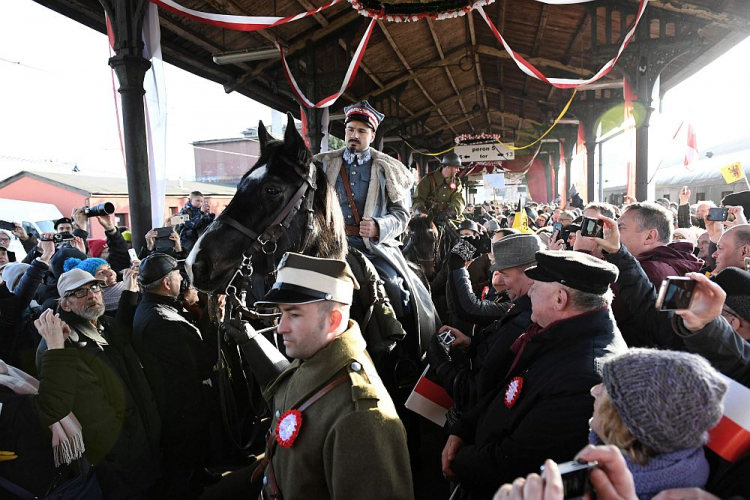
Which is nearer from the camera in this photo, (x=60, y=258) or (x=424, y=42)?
(x=60, y=258)

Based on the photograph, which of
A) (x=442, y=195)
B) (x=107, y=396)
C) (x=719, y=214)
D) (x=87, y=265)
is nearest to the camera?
(x=107, y=396)

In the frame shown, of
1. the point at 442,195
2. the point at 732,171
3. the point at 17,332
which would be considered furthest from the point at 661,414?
the point at 732,171

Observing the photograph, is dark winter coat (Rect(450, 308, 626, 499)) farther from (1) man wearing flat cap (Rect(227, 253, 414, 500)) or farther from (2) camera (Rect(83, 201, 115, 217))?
(2) camera (Rect(83, 201, 115, 217))

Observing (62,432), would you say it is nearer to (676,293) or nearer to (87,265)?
(87,265)

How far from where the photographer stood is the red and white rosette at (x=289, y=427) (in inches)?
67.0

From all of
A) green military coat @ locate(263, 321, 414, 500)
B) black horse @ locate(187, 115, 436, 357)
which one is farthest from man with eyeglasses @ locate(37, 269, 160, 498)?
green military coat @ locate(263, 321, 414, 500)

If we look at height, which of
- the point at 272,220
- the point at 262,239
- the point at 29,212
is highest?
the point at 29,212

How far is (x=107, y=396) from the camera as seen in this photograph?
2863 mm

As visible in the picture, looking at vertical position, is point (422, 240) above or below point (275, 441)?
above

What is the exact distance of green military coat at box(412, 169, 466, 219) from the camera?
320 inches

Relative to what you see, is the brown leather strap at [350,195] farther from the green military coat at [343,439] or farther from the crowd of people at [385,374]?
the green military coat at [343,439]

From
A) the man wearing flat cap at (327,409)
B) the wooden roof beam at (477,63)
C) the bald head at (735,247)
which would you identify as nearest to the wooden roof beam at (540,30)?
the wooden roof beam at (477,63)

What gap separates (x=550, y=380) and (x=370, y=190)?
6.49ft

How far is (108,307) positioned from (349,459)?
338 cm
